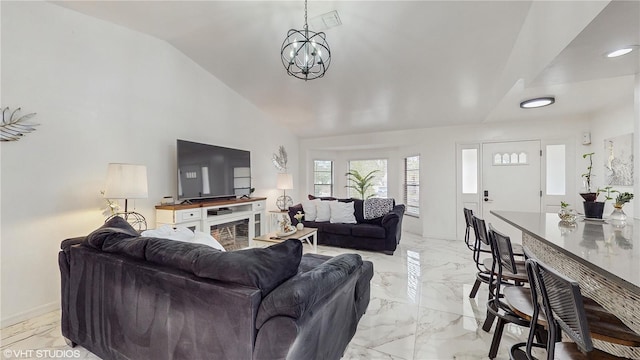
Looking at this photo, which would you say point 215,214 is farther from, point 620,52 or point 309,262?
point 620,52

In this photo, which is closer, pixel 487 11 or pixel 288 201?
pixel 487 11

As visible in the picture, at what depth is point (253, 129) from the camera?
5.30m

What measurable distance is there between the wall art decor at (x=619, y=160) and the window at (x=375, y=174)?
13.2 ft

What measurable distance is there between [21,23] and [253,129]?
10.5 ft

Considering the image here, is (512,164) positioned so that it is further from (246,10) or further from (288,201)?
(246,10)

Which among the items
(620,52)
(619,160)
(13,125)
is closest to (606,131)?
(619,160)

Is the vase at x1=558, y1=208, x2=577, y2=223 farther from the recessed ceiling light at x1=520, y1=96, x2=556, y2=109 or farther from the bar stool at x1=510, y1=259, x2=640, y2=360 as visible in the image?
the recessed ceiling light at x1=520, y1=96, x2=556, y2=109

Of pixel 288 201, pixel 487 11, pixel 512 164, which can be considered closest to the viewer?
pixel 487 11

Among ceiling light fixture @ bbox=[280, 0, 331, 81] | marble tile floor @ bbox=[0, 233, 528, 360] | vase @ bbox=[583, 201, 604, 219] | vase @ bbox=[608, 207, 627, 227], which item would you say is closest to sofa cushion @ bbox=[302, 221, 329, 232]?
marble tile floor @ bbox=[0, 233, 528, 360]

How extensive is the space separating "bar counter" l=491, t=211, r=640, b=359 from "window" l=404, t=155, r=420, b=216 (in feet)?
12.8

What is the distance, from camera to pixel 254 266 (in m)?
1.29

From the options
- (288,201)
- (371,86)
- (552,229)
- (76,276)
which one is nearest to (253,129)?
(288,201)

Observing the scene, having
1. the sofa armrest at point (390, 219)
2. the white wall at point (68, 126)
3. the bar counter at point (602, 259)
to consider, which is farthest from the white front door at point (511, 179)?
the white wall at point (68, 126)

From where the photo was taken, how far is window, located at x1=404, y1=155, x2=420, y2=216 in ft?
20.1
